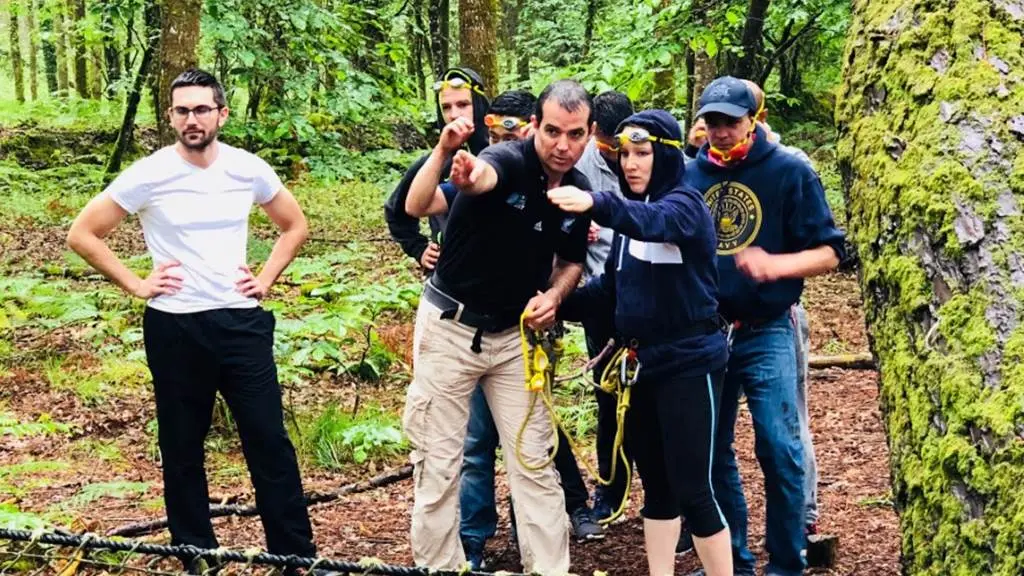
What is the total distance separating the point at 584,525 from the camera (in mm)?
5113

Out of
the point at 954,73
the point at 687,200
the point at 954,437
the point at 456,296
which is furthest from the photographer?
the point at 456,296

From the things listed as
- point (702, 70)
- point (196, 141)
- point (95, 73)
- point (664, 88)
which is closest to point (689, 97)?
point (702, 70)

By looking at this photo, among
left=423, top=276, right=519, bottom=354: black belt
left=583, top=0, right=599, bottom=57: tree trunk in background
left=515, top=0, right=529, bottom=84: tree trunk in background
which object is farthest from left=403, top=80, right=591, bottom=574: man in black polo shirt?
left=515, top=0, right=529, bottom=84: tree trunk in background

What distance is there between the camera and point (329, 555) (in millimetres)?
4996

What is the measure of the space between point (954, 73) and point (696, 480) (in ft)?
5.76

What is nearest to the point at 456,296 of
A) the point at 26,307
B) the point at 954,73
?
the point at 954,73

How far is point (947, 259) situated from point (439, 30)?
1833cm

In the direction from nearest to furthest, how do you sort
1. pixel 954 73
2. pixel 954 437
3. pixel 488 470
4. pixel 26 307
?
pixel 954 437 < pixel 954 73 < pixel 488 470 < pixel 26 307

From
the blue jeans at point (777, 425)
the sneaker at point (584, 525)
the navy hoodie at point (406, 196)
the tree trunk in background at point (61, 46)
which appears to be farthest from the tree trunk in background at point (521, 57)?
the blue jeans at point (777, 425)

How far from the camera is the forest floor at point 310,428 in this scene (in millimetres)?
5035

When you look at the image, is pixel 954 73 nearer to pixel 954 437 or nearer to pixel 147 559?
pixel 954 437

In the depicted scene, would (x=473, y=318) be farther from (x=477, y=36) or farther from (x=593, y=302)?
(x=477, y=36)

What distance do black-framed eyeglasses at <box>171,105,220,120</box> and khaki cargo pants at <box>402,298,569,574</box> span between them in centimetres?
133

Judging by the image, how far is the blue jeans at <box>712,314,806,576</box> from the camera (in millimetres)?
4070
